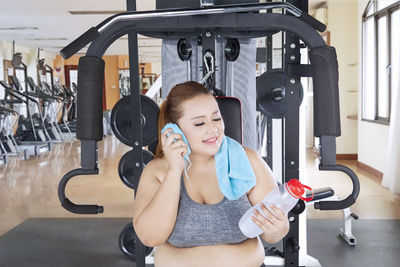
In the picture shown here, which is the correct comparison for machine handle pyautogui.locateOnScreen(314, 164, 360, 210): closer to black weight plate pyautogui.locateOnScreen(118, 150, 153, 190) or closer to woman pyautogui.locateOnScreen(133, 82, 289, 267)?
woman pyautogui.locateOnScreen(133, 82, 289, 267)

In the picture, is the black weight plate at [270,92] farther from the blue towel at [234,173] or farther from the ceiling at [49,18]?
the ceiling at [49,18]

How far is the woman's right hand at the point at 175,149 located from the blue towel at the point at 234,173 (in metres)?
0.12

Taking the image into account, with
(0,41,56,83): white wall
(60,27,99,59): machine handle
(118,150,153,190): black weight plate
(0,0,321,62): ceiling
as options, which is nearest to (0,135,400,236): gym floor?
(118,150,153,190): black weight plate


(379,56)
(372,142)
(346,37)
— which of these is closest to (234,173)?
(372,142)

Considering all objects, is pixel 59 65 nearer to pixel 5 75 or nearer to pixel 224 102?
pixel 5 75

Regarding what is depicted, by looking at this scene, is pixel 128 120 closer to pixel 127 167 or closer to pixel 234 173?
pixel 127 167

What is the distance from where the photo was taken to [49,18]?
21.4 feet

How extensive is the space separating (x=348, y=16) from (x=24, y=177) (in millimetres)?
4599

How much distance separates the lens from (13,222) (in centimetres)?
330

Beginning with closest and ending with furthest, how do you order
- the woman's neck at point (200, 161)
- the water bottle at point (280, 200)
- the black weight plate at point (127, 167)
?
1. the water bottle at point (280, 200)
2. the woman's neck at point (200, 161)
3. the black weight plate at point (127, 167)

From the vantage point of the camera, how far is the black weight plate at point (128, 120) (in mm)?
1493

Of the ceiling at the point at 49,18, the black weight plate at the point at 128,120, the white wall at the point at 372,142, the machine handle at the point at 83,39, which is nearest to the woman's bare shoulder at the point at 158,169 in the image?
the machine handle at the point at 83,39

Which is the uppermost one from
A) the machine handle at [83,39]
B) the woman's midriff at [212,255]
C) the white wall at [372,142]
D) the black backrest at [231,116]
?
the machine handle at [83,39]

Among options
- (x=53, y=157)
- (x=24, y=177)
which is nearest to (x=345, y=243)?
(x=24, y=177)
